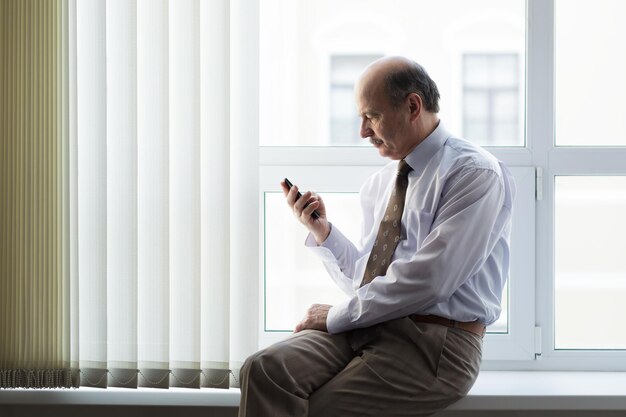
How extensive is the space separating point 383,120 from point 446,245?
0.38 meters

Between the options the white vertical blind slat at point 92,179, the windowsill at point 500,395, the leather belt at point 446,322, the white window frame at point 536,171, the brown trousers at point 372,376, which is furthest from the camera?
the white window frame at point 536,171

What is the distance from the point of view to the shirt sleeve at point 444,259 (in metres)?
1.89

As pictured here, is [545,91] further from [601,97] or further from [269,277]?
[269,277]

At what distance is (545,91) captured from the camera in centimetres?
235

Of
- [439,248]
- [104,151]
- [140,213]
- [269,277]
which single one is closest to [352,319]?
[439,248]

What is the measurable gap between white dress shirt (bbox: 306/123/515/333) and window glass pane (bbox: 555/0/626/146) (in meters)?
0.45

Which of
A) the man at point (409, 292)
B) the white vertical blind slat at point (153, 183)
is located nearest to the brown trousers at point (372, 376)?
the man at point (409, 292)

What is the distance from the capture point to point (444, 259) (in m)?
1.88

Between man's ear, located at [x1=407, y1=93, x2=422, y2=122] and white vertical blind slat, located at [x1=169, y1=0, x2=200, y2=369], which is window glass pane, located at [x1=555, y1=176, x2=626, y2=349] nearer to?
man's ear, located at [x1=407, y1=93, x2=422, y2=122]

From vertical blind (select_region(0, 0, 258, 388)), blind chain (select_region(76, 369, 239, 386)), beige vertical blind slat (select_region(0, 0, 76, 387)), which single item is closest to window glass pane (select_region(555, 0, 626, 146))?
vertical blind (select_region(0, 0, 258, 388))

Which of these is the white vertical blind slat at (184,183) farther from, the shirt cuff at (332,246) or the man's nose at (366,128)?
the man's nose at (366,128)

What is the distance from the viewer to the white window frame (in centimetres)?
235

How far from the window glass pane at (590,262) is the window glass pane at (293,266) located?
0.65 ft

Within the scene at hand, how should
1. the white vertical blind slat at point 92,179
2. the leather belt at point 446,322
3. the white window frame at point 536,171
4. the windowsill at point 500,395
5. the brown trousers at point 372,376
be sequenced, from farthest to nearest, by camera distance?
1. the white window frame at point 536,171
2. the white vertical blind slat at point 92,179
3. the windowsill at point 500,395
4. the leather belt at point 446,322
5. the brown trousers at point 372,376
